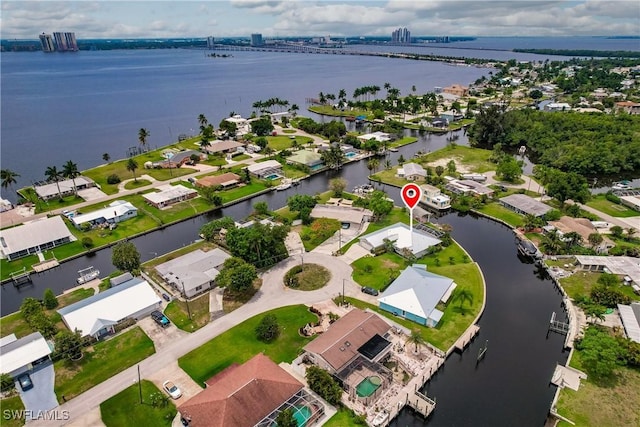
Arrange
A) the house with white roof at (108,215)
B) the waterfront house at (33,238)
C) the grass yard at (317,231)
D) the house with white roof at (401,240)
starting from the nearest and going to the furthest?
the house with white roof at (401,240) → the waterfront house at (33,238) → the grass yard at (317,231) → the house with white roof at (108,215)

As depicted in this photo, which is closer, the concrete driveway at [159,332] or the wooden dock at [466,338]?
the wooden dock at [466,338]

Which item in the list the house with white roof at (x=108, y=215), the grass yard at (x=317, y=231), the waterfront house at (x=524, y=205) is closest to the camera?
the grass yard at (x=317, y=231)

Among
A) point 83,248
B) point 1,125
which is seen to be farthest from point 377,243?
point 1,125

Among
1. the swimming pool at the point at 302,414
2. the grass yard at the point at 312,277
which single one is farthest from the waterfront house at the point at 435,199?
the swimming pool at the point at 302,414

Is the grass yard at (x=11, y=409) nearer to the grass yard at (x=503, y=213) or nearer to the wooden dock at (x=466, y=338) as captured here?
the wooden dock at (x=466, y=338)

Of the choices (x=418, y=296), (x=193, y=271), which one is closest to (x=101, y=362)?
(x=193, y=271)

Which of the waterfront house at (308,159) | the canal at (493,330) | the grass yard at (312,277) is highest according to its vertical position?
the waterfront house at (308,159)

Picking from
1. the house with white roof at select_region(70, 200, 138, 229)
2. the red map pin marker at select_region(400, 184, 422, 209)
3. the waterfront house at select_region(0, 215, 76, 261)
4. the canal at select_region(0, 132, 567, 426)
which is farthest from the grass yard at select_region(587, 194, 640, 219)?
the waterfront house at select_region(0, 215, 76, 261)

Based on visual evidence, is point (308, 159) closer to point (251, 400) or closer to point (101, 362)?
point (101, 362)
